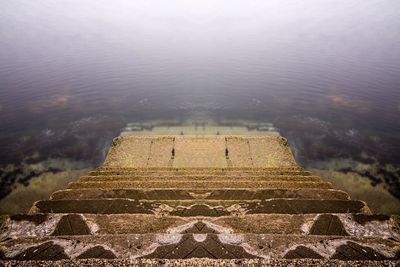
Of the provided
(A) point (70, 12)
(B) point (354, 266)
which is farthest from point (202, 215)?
(A) point (70, 12)

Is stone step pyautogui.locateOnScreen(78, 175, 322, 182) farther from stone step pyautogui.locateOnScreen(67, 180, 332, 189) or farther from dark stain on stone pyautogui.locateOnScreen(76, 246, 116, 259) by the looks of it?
dark stain on stone pyautogui.locateOnScreen(76, 246, 116, 259)

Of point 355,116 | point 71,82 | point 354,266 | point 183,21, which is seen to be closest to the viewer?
point 354,266

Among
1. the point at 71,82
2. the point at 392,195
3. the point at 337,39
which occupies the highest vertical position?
the point at 337,39

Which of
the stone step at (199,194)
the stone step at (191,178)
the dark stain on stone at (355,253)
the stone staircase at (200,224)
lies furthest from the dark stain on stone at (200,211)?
the dark stain on stone at (355,253)

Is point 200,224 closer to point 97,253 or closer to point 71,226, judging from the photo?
point 97,253

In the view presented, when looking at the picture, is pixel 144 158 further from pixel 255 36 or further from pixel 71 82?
pixel 255 36

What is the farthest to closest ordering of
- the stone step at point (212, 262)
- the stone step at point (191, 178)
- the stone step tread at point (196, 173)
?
the stone step tread at point (196, 173) < the stone step at point (191, 178) < the stone step at point (212, 262)

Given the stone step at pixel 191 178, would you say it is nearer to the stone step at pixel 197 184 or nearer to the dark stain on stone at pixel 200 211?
the stone step at pixel 197 184
